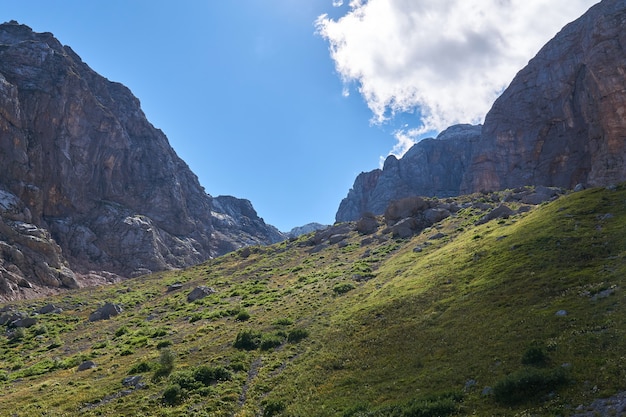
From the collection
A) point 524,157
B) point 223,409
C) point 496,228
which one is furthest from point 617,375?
point 524,157

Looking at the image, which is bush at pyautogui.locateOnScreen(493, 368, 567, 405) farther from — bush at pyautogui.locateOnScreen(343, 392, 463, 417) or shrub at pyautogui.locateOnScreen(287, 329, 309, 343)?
shrub at pyautogui.locateOnScreen(287, 329, 309, 343)

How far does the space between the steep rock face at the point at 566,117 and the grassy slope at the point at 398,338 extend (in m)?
88.2

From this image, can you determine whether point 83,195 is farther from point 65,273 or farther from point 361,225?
point 361,225

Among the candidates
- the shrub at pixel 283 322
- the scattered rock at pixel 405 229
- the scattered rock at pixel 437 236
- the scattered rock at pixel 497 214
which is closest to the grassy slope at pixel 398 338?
the shrub at pixel 283 322

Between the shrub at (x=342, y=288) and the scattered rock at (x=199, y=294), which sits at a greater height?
the scattered rock at (x=199, y=294)

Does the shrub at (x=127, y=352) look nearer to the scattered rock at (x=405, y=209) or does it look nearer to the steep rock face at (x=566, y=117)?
the scattered rock at (x=405, y=209)

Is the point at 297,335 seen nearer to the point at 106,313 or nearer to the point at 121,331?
the point at 121,331

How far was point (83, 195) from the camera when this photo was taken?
552 feet

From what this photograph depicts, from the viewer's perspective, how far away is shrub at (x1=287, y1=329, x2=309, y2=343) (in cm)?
3847

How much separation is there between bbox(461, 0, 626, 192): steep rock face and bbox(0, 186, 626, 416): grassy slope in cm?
8815

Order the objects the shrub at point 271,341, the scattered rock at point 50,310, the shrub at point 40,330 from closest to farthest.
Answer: the shrub at point 271,341
the shrub at point 40,330
the scattered rock at point 50,310

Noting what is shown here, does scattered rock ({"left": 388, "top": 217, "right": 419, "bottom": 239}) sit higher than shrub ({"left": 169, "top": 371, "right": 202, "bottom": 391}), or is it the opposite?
scattered rock ({"left": 388, "top": 217, "right": 419, "bottom": 239})

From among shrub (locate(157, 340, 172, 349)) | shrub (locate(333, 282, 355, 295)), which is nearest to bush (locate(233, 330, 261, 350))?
shrub (locate(157, 340, 172, 349))

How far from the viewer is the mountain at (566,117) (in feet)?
402
